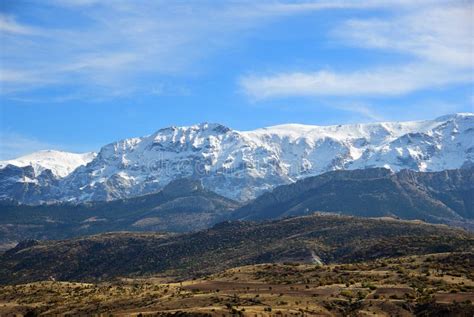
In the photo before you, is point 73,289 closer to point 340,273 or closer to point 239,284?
point 239,284

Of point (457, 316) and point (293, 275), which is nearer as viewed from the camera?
point (457, 316)

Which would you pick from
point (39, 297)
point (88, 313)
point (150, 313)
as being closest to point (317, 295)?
point (150, 313)

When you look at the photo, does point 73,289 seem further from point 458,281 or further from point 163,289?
point 458,281

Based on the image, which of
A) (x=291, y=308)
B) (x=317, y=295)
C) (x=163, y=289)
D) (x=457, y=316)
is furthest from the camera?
(x=163, y=289)

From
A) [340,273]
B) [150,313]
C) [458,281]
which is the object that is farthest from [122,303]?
[458,281]

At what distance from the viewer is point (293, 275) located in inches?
5561

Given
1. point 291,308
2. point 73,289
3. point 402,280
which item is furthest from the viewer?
point 73,289

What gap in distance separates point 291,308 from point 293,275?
3499 centimetres

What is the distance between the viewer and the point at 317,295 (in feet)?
376

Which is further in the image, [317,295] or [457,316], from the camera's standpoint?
[317,295]

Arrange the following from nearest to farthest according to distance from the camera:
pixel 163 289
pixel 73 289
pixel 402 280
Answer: pixel 402 280 → pixel 163 289 → pixel 73 289

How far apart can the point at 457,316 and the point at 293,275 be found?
154ft

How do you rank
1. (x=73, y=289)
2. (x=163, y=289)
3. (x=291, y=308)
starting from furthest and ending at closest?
(x=73, y=289) → (x=163, y=289) → (x=291, y=308)

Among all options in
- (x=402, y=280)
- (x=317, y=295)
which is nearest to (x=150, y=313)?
(x=317, y=295)
